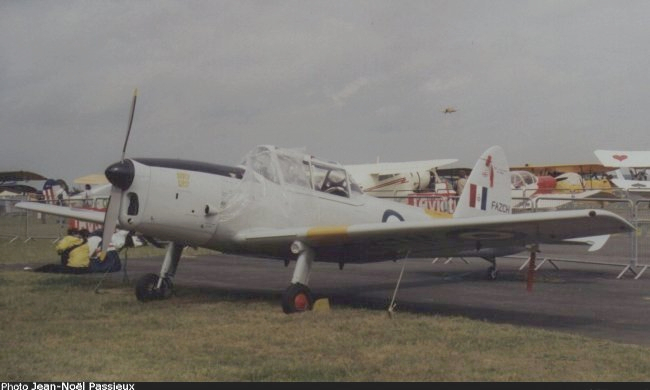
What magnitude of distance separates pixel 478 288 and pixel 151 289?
5.09m

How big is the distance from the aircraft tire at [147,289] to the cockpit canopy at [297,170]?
1.90 m

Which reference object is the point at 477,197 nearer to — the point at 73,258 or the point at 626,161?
the point at 73,258

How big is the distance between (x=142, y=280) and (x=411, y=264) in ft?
24.8

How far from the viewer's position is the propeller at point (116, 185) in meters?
7.59

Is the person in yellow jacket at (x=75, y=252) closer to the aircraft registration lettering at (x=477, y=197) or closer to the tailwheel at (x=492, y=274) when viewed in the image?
the aircraft registration lettering at (x=477, y=197)

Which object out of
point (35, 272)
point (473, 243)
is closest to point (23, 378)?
point (473, 243)

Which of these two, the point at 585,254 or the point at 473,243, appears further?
the point at 585,254

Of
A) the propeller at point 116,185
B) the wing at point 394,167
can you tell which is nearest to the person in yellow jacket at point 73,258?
the propeller at point 116,185

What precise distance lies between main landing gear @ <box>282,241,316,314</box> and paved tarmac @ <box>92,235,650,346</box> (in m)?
1.10

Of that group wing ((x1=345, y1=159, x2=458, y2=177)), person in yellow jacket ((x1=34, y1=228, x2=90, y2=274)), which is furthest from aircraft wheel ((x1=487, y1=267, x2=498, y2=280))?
wing ((x1=345, y1=159, x2=458, y2=177))

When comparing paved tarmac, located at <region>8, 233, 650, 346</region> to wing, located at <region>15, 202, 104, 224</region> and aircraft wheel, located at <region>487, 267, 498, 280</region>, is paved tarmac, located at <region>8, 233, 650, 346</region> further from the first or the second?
wing, located at <region>15, 202, 104, 224</region>

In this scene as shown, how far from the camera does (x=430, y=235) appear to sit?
26.3ft

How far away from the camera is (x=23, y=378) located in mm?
4598

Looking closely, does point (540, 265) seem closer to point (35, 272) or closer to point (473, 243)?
point (473, 243)
